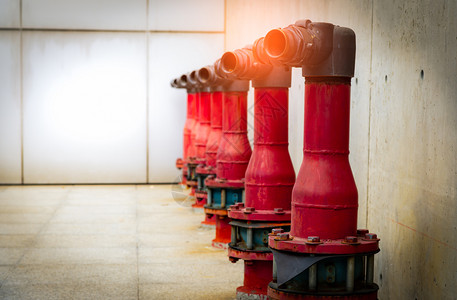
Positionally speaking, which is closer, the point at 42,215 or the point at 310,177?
the point at 310,177

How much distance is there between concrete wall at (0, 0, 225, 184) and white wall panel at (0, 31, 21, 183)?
19mm

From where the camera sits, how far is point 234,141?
720 centimetres

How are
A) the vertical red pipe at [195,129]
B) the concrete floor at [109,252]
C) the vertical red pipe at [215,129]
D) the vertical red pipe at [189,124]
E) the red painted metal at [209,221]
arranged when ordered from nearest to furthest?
the concrete floor at [109,252], the red painted metal at [209,221], the vertical red pipe at [215,129], the vertical red pipe at [195,129], the vertical red pipe at [189,124]

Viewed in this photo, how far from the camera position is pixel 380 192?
4.70 metres

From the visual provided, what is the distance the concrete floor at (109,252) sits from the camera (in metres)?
5.65

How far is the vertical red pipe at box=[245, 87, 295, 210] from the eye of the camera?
521 centimetres

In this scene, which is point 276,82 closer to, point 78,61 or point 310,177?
point 310,177

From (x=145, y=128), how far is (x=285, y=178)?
9099 millimetres

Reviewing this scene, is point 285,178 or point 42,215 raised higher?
point 285,178

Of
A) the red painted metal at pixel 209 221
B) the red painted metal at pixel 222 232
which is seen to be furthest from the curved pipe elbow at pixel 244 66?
the red painted metal at pixel 209 221

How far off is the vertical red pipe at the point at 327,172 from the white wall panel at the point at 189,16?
10.5 m

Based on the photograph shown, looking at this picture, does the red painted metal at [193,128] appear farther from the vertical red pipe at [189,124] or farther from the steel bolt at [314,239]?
the steel bolt at [314,239]

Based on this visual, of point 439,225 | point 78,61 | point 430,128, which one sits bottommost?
point 439,225

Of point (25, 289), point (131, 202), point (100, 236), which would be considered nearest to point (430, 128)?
point (25, 289)
